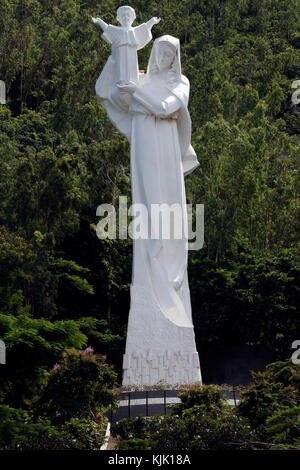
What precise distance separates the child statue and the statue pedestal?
3.50 meters

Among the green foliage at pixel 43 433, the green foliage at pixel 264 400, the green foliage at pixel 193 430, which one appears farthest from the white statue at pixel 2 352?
the green foliage at pixel 264 400

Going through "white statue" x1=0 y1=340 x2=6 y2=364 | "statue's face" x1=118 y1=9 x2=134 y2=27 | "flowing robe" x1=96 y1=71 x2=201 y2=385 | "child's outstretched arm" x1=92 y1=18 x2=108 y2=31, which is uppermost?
"statue's face" x1=118 y1=9 x2=134 y2=27

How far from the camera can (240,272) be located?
70.1 feet

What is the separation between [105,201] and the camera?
76.8ft

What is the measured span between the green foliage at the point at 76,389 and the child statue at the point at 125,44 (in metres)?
4.62

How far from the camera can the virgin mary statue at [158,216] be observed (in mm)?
14945

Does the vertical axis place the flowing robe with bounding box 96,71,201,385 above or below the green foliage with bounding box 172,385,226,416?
above

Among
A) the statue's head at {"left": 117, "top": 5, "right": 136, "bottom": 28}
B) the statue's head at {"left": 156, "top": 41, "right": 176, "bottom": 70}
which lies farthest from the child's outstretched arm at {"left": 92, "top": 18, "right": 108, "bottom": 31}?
the statue's head at {"left": 156, "top": 41, "right": 176, "bottom": 70}

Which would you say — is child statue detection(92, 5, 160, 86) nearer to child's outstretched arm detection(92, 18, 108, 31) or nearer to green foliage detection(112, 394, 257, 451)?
child's outstretched arm detection(92, 18, 108, 31)

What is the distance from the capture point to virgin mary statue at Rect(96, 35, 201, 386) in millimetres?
14945

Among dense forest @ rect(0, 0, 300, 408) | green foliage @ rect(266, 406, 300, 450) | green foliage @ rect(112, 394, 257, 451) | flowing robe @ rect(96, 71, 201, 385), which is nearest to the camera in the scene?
green foliage @ rect(266, 406, 300, 450)

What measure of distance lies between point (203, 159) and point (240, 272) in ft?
12.8

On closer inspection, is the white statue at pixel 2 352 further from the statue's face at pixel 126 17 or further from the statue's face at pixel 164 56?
the statue's face at pixel 126 17
